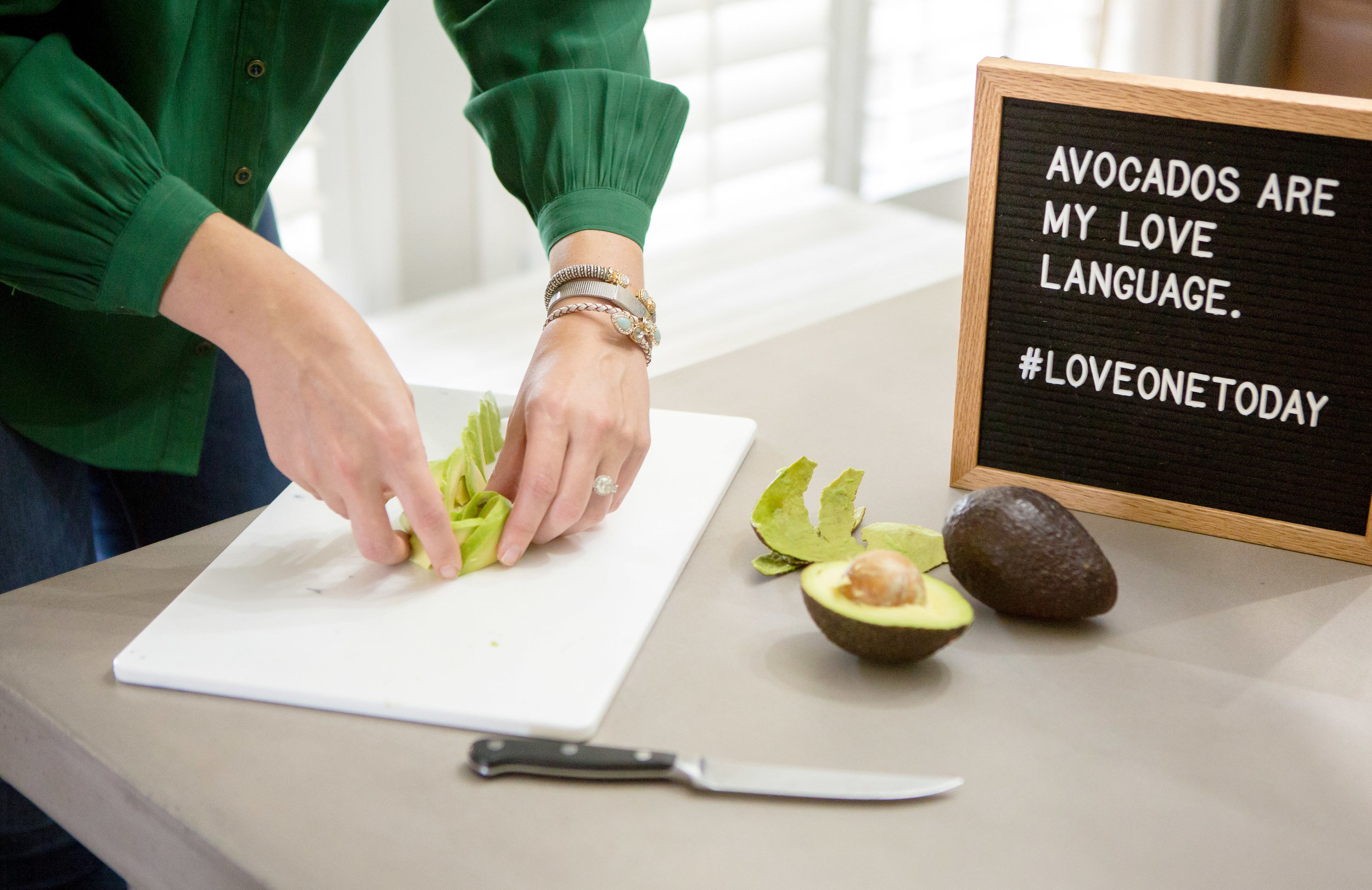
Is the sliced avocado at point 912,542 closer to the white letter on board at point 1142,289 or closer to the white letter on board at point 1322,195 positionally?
the white letter on board at point 1142,289

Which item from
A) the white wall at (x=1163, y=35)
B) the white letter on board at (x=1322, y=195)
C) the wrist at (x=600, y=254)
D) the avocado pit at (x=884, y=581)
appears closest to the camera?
the avocado pit at (x=884, y=581)

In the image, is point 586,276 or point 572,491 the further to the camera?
point 586,276

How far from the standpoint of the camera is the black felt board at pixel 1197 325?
829mm

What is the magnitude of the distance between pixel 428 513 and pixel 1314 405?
2.00ft

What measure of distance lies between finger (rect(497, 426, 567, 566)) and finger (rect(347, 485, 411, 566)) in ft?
0.24

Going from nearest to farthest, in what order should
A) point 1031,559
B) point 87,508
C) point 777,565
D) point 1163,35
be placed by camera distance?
point 1031,559 → point 777,565 → point 87,508 → point 1163,35

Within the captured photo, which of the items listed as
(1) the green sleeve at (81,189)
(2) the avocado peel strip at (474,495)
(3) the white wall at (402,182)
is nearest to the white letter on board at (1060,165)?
(2) the avocado peel strip at (474,495)

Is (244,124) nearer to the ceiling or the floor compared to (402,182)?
nearer to the ceiling

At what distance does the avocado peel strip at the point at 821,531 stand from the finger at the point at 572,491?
0.40 ft

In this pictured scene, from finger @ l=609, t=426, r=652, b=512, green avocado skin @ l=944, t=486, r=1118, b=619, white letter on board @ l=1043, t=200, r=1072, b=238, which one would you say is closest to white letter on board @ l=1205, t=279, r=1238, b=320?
white letter on board @ l=1043, t=200, r=1072, b=238

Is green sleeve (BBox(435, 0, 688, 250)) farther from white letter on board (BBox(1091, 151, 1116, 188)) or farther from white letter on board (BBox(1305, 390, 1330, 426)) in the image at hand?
white letter on board (BBox(1305, 390, 1330, 426))

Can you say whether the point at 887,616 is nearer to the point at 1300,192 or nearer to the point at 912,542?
the point at 912,542

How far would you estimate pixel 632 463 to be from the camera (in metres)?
0.93

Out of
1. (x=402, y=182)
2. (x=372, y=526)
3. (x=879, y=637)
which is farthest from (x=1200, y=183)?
(x=402, y=182)
